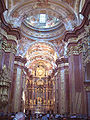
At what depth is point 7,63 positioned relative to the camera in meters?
12.4

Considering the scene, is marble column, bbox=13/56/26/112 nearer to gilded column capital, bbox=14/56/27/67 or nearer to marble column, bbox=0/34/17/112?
gilded column capital, bbox=14/56/27/67

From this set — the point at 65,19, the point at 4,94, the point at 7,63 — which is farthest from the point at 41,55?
the point at 4,94

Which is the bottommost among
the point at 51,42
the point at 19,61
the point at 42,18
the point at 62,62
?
the point at 62,62

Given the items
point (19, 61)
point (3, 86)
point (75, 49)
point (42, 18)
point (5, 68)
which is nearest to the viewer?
point (3, 86)

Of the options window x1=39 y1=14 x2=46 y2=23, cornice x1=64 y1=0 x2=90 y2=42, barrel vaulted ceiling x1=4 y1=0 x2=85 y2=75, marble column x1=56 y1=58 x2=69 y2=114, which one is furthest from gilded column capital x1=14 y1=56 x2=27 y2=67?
cornice x1=64 y1=0 x2=90 y2=42

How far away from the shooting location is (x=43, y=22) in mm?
22953

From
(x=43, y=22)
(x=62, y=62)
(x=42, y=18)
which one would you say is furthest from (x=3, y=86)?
(x=42, y=18)

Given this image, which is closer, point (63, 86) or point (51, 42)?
point (63, 86)

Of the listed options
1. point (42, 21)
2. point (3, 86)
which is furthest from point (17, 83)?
point (42, 21)

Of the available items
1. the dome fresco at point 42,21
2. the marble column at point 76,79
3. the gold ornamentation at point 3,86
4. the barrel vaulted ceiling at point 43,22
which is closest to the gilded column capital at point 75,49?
the marble column at point 76,79

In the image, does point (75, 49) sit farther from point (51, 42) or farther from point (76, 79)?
point (51, 42)

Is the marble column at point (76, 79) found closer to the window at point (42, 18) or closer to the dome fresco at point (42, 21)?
the dome fresco at point (42, 21)

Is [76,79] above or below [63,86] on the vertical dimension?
above

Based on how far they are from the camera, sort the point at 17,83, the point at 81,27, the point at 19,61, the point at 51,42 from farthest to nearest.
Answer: the point at 51,42, the point at 19,61, the point at 17,83, the point at 81,27
